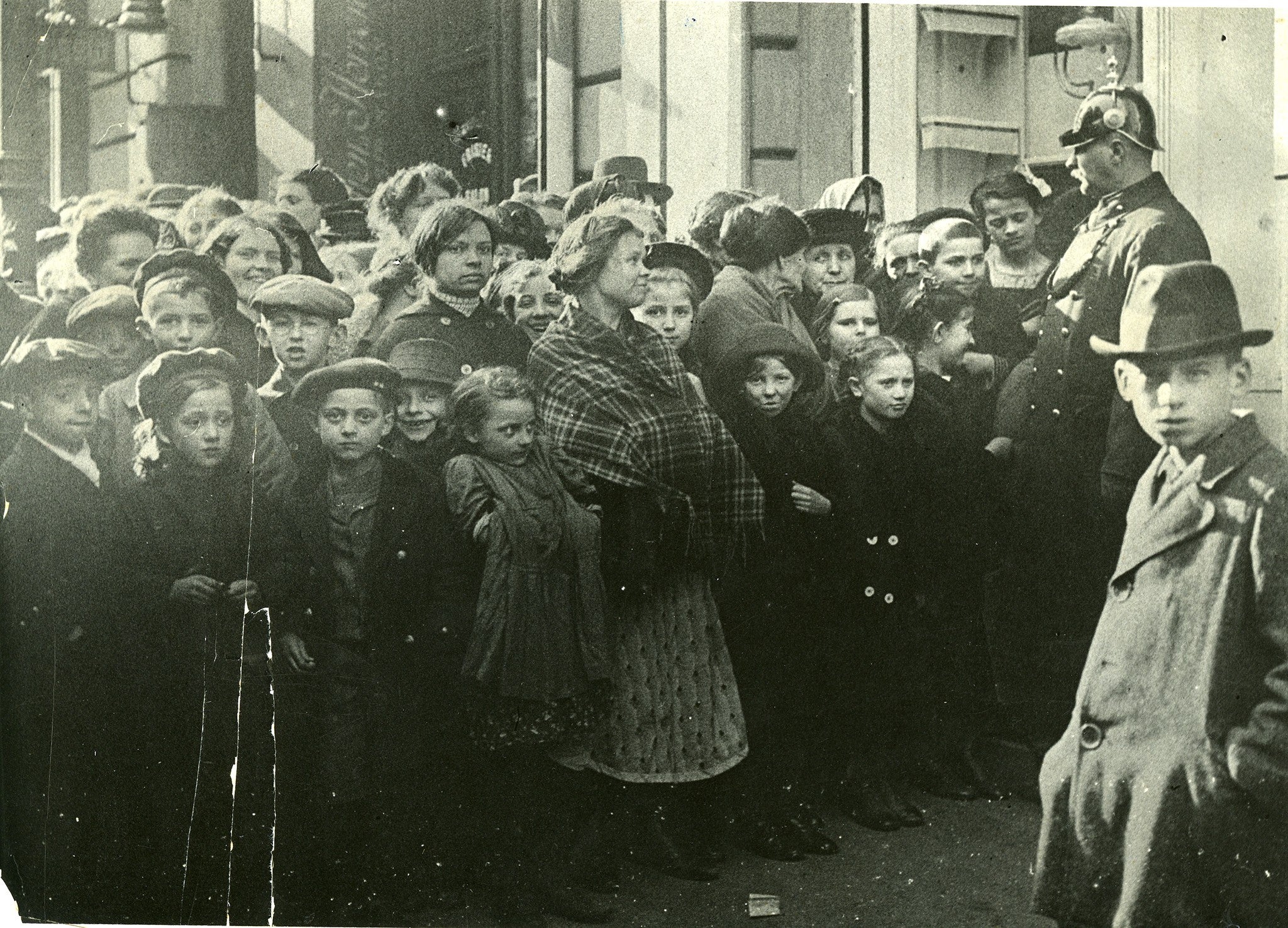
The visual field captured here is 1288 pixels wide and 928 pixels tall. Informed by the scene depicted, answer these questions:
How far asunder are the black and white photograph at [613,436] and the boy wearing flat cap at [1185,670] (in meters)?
A: 0.03

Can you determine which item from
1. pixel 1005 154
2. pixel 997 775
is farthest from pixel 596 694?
pixel 1005 154

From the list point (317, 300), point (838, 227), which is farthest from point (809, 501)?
point (317, 300)

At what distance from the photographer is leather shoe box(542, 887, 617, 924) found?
188 inches

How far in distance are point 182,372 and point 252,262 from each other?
0.44 m

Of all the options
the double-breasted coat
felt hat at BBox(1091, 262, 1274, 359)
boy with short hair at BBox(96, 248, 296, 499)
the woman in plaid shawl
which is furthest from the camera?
boy with short hair at BBox(96, 248, 296, 499)

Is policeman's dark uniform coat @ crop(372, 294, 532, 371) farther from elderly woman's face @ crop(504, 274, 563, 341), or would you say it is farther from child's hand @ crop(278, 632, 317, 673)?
child's hand @ crop(278, 632, 317, 673)

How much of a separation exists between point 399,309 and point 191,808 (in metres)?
1.83

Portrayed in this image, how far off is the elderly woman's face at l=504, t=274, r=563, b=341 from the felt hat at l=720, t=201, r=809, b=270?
0.60 meters

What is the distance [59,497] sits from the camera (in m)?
4.91

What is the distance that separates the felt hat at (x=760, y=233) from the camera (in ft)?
15.9

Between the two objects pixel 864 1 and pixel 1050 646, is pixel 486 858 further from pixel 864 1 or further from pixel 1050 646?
pixel 864 1

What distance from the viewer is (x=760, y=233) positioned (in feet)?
15.9

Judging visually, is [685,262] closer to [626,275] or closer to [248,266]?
[626,275]

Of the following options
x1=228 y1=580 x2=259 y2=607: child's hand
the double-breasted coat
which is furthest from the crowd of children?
the double-breasted coat
